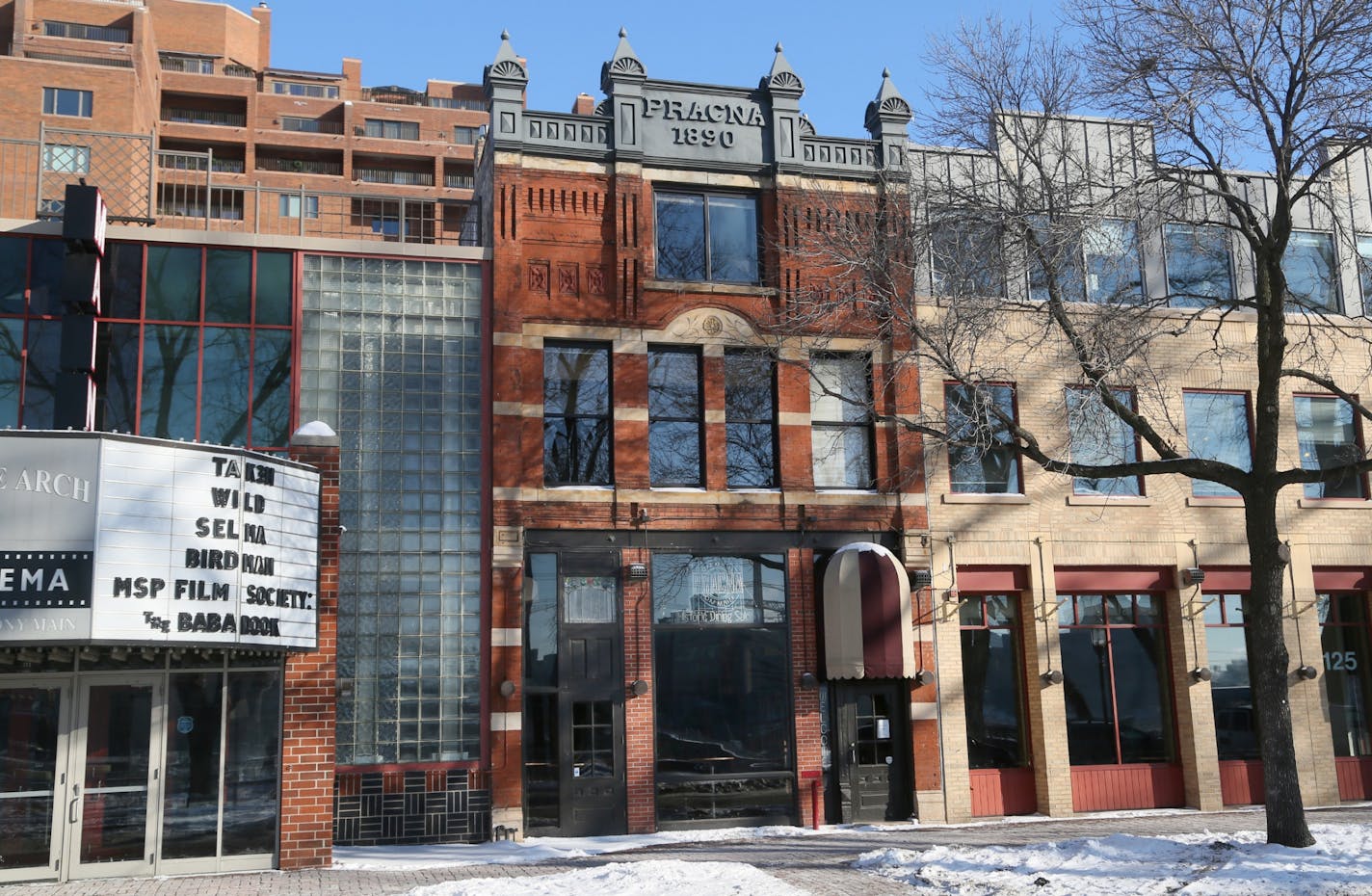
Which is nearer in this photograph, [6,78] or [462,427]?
[462,427]

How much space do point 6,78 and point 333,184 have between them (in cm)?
2037

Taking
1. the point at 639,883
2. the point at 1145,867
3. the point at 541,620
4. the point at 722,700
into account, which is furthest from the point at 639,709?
the point at 1145,867

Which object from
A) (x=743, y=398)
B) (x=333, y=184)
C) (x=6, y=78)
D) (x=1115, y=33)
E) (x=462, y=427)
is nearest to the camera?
(x=1115, y=33)

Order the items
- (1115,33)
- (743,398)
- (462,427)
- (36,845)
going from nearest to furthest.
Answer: (36,845) → (1115,33) → (462,427) → (743,398)

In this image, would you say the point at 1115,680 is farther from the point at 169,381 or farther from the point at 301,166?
the point at 301,166

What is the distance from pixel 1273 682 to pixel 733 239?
12.0 metres

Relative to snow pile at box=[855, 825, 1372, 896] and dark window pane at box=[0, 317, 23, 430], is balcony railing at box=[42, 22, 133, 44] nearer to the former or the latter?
dark window pane at box=[0, 317, 23, 430]

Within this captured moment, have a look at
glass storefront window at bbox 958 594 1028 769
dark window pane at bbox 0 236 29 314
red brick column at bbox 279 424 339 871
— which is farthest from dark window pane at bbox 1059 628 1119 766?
dark window pane at bbox 0 236 29 314

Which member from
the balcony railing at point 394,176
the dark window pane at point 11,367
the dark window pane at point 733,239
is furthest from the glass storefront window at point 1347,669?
the balcony railing at point 394,176

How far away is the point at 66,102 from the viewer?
59.6 meters

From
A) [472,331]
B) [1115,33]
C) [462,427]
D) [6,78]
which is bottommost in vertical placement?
[462,427]

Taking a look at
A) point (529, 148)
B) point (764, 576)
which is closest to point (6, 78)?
point (529, 148)

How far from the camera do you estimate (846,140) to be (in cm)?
2366

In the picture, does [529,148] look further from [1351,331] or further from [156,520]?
[1351,331]
